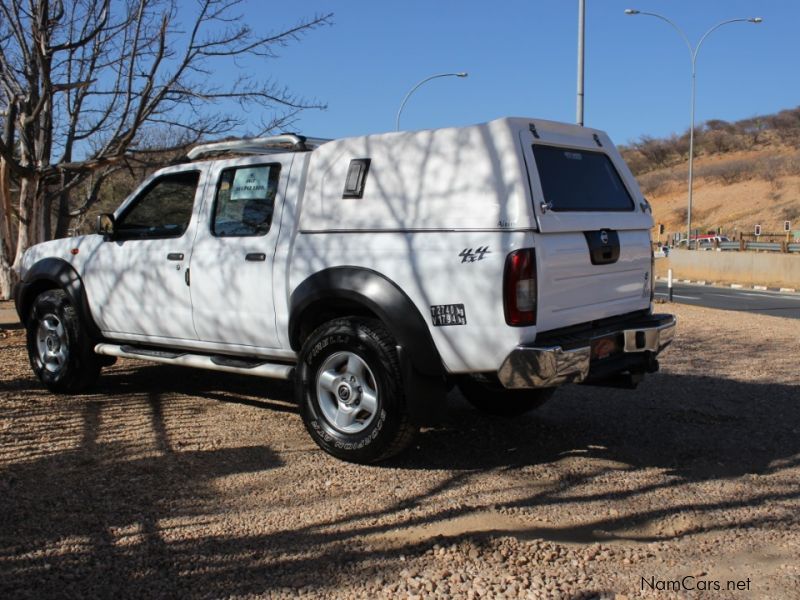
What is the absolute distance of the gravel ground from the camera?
11.2 feet

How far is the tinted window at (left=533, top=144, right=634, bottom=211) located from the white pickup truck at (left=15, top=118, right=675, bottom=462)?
2 cm

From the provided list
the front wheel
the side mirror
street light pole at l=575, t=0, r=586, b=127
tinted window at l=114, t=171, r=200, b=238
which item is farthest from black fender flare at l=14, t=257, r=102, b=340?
street light pole at l=575, t=0, r=586, b=127

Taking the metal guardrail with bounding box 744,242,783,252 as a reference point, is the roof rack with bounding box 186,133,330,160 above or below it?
above

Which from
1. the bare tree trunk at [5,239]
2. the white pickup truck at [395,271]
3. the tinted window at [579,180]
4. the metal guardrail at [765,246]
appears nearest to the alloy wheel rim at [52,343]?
the white pickup truck at [395,271]

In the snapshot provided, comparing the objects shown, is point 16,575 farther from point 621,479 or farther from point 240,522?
point 621,479

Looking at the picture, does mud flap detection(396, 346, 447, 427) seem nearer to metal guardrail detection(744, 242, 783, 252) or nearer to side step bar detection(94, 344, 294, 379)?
side step bar detection(94, 344, 294, 379)

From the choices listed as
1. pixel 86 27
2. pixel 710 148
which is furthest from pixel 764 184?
pixel 86 27

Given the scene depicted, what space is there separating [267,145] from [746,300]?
19062 mm

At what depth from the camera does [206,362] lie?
587 centimetres

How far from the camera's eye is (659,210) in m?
71.7

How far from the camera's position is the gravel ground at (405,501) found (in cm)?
342

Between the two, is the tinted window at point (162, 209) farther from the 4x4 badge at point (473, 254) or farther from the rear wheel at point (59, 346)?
the 4x4 badge at point (473, 254)

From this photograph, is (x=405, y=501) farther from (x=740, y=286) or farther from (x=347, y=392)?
(x=740, y=286)

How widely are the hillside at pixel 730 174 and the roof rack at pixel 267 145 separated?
5042 cm
